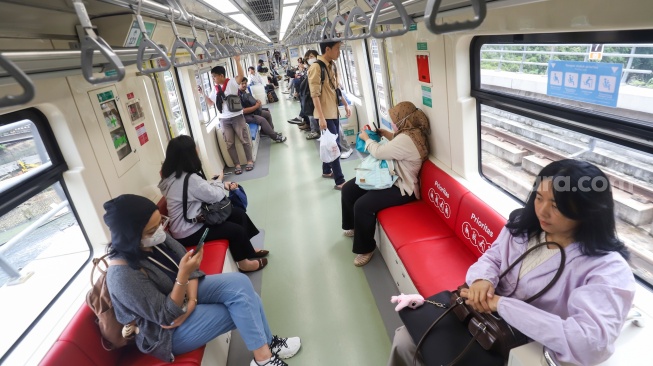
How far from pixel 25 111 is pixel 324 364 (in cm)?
263

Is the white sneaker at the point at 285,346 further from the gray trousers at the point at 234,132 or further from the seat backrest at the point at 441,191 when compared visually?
the gray trousers at the point at 234,132

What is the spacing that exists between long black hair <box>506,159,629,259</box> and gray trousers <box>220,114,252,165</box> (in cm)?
583

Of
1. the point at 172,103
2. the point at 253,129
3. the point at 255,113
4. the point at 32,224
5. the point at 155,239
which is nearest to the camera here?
the point at 155,239

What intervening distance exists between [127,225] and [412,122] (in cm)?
273

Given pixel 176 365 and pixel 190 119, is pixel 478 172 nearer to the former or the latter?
pixel 176 365

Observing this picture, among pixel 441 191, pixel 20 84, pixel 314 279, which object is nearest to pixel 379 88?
pixel 441 191

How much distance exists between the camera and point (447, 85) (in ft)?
10.2

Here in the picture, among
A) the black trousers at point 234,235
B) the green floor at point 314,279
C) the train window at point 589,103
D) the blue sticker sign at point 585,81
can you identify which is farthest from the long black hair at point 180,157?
the blue sticker sign at point 585,81

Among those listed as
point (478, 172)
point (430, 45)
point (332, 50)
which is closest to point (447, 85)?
point (430, 45)

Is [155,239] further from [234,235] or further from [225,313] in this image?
[234,235]

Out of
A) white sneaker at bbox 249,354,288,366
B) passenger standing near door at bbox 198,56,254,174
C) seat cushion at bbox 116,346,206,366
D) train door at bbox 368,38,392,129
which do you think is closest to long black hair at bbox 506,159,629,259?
white sneaker at bbox 249,354,288,366

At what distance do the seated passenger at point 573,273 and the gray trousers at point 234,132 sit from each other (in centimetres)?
567

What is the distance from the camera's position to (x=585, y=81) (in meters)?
1.85

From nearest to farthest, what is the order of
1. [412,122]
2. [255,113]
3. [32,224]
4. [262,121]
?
1. [32,224]
2. [412,122]
3. [262,121]
4. [255,113]
